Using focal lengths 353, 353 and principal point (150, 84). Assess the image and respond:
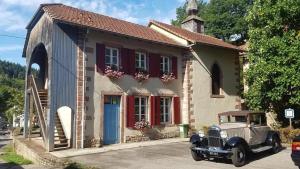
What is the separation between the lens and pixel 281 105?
62.0 feet

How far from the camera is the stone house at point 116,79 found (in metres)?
15.4

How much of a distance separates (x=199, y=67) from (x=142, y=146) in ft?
22.0

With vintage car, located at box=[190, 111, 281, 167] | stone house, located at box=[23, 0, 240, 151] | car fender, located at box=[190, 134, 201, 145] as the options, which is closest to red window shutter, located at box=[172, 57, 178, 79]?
stone house, located at box=[23, 0, 240, 151]

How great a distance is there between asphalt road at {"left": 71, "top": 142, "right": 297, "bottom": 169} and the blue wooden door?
192 cm

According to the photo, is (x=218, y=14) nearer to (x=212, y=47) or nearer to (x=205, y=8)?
(x=205, y=8)

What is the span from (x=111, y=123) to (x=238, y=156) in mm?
7197

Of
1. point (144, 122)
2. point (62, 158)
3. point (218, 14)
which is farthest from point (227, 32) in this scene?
point (62, 158)

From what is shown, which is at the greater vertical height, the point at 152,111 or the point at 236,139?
the point at 152,111

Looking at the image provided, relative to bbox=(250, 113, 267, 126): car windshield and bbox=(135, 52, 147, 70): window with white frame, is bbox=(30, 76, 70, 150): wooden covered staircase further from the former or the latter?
bbox=(250, 113, 267, 126): car windshield

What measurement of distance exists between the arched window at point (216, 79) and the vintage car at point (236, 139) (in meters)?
8.26

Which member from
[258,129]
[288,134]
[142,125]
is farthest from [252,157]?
[142,125]

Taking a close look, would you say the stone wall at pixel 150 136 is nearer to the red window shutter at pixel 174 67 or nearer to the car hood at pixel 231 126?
the red window shutter at pixel 174 67

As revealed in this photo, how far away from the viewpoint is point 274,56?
18234mm

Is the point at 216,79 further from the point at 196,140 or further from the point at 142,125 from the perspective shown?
the point at 196,140
